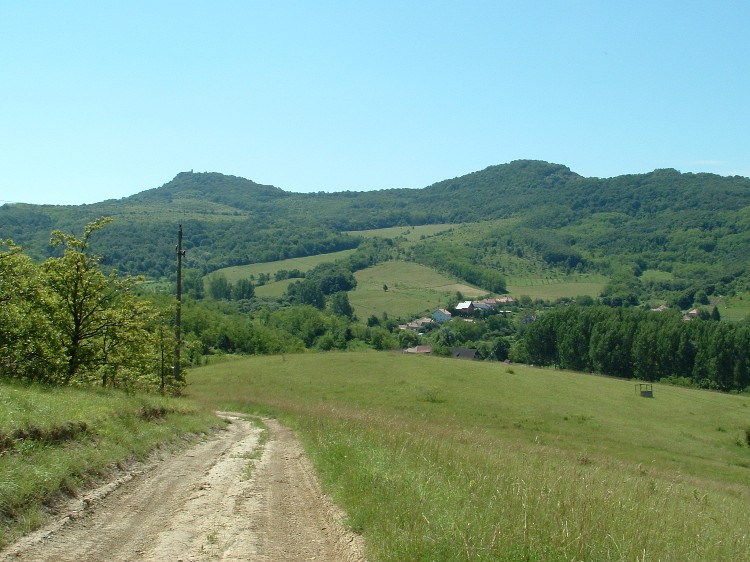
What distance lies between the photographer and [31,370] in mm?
18062

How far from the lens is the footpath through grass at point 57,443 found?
27.0 feet

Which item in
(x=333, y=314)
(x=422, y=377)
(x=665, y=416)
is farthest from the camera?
(x=333, y=314)

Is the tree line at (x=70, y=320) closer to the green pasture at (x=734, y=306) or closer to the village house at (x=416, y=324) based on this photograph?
the village house at (x=416, y=324)

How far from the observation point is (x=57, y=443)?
10805mm

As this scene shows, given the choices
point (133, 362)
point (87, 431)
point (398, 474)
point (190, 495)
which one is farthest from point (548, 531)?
point (133, 362)

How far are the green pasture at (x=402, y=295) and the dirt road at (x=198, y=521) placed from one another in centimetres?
14187

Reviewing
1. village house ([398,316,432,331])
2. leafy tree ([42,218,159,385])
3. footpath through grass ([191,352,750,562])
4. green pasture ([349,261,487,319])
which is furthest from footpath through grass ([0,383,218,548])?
green pasture ([349,261,487,319])

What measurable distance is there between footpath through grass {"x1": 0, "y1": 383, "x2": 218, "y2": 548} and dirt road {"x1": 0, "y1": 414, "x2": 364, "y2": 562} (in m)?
0.35

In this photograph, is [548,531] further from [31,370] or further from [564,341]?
[564,341]

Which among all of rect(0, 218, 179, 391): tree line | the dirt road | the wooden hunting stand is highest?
rect(0, 218, 179, 391): tree line

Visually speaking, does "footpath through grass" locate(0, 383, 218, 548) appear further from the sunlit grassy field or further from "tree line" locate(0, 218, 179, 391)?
the sunlit grassy field

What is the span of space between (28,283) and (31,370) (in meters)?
2.40

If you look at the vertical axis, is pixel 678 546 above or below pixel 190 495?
above

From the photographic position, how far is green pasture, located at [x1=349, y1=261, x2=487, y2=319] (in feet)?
527
